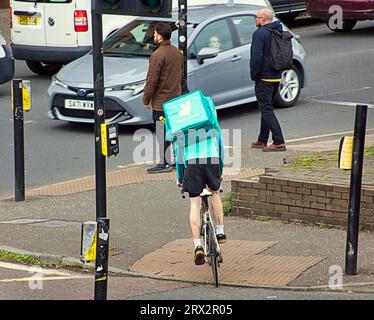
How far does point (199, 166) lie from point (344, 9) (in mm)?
15848

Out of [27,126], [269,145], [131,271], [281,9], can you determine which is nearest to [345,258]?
[131,271]

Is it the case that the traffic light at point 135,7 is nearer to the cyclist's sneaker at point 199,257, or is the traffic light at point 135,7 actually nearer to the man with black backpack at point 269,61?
the cyclist's sneaker at point 199,257

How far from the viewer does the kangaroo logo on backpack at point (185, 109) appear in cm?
871

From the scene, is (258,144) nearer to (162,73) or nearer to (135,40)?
(162,73)

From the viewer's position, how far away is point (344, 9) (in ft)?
78.5

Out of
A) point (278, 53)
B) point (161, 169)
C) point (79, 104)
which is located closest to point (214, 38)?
point (79, 104)

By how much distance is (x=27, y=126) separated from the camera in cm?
1584

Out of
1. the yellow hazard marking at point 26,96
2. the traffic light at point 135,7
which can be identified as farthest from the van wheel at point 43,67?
the traffic light at point 135,7

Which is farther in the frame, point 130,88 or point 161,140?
point 130,88

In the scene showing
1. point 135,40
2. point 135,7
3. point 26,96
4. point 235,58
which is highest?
point 135,7

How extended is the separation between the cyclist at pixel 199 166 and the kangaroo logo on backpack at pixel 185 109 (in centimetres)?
18

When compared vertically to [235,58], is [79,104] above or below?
below

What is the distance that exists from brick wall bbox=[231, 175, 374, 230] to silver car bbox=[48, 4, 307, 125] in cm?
430
